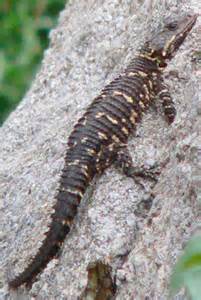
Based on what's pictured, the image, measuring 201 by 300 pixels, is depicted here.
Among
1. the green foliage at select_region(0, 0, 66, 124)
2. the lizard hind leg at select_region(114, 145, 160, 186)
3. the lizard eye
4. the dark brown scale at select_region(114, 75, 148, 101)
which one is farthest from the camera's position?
the green foliage at select_region(0, 0, 66, 124)

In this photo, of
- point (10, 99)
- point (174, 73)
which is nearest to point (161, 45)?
point (174, 73)

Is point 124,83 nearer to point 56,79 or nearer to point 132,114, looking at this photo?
point 132,114

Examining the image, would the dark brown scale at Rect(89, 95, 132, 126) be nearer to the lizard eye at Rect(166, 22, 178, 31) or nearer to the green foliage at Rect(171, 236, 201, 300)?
the lizard eye at Rect(166, 22, 178, 31)

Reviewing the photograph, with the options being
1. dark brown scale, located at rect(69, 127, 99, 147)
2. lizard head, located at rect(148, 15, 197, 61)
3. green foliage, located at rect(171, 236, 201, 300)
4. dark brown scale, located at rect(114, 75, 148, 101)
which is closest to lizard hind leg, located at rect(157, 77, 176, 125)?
dark brown scale, located at rect(114, 75, 148, 101)

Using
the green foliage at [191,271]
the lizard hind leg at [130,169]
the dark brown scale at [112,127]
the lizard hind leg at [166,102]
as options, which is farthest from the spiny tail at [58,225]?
the green foliage at [191,271]

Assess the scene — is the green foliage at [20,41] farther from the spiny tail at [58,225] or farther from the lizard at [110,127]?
the spiny tail at [58,225]

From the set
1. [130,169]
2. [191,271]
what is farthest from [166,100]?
[191,271]

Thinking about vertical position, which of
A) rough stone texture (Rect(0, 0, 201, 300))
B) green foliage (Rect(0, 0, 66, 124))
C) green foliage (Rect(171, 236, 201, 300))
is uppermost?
green foliage (Rect(171, 236, 201, 300))

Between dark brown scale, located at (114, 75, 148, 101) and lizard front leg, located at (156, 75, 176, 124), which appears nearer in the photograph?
lizard front leg, located at (156, 75, 176, 124)
